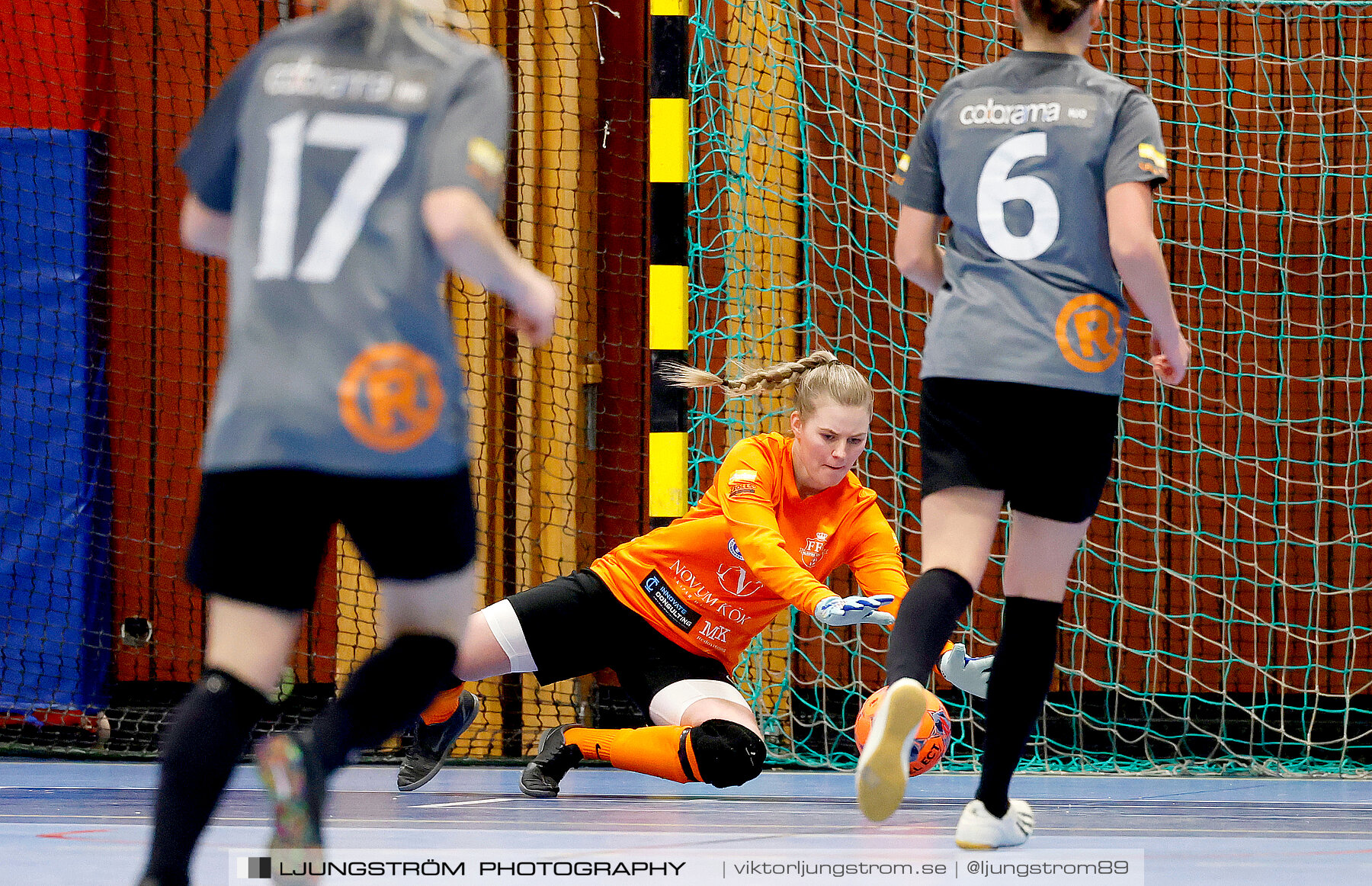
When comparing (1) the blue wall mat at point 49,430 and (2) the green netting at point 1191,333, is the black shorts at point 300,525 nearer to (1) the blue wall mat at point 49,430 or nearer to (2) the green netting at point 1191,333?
(2) the green netting at point 1191,333

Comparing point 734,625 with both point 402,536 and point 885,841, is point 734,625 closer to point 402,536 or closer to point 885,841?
point 885,841

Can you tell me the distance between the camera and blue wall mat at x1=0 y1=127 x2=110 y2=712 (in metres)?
5.02

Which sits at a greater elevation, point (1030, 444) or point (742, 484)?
point (1030, 444)

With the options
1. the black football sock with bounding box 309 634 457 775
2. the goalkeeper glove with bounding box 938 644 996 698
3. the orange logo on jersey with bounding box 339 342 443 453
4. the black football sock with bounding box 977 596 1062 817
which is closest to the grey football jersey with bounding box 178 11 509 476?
the orange logo on jersey with bounding box 339 342 443 453

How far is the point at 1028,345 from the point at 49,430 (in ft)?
13.0

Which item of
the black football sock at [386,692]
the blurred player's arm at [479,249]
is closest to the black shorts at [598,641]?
the black football sock at [386,692]

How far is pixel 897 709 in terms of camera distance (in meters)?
2.25

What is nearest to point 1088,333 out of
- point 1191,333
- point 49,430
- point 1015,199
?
point 1015,199

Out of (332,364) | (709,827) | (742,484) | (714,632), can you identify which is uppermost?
(332,364)

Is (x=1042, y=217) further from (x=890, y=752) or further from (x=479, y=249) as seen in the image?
(x=479, y=249)

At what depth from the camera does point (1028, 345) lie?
234 cm

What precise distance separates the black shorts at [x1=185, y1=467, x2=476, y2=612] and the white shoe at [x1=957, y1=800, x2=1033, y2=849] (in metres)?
1.08

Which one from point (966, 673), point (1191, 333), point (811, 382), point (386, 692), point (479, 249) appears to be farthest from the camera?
point (1191, 333)

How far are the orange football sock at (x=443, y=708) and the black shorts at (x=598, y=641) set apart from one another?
0.75ft
